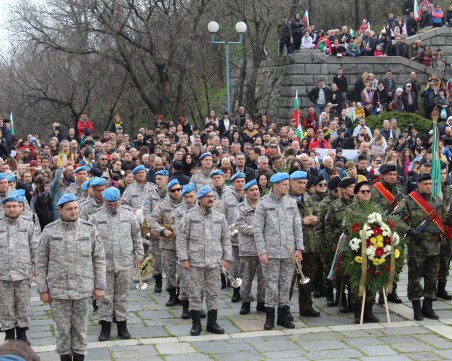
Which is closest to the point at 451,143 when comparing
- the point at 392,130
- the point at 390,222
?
the point at 392,130

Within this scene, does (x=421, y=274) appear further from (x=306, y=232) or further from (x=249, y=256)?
(x=249, y=256)

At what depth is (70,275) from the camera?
8.97 meters

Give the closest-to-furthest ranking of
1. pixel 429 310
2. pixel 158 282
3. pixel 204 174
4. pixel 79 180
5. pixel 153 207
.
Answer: pixel 429 310 → pixel 153 207 → pixel 158 282 → pixel 79 180 → pixel 204 174

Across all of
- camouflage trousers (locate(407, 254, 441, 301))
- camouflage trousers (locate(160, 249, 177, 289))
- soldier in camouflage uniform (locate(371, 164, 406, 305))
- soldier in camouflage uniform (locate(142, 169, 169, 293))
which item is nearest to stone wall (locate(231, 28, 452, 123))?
soldier in camouflage uniform (locate(142, 169, 169, 293))

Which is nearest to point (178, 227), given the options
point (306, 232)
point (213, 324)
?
point (213, 324)

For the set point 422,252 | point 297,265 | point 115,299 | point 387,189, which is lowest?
point 115,299

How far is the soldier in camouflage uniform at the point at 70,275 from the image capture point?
8.92 metres

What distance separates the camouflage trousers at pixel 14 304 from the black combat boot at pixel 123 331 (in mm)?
1129

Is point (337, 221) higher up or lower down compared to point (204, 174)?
lower down

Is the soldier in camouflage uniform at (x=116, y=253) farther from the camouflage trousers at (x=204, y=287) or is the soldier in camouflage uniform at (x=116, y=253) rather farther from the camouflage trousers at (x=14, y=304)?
the camouflage trousers at (x=14, y=304)

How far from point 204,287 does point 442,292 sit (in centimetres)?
394

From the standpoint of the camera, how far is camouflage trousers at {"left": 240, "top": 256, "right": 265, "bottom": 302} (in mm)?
11595

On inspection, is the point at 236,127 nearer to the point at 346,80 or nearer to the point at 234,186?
the point at 346,80

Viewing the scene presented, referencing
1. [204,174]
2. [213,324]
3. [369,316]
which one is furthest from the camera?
[204,174]
